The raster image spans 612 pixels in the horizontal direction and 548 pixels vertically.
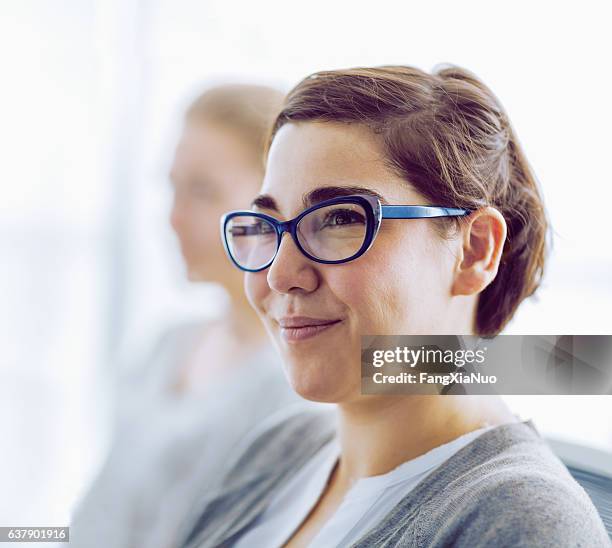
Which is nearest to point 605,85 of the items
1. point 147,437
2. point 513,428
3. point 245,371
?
point 513,428

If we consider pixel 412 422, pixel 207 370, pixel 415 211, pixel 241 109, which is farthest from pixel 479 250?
pixel 207 370

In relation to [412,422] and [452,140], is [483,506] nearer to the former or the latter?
[412,422]

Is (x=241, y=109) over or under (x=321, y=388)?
over

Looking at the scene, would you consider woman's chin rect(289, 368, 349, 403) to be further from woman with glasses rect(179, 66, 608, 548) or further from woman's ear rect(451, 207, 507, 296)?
woman's ear rect(451, 207, 507, 296)

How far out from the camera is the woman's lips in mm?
657

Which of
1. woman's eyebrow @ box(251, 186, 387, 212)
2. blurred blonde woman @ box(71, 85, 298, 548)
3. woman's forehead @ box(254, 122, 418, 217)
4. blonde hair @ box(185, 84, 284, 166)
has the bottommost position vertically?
blurred blonde woman @ box(71, 85, 298, 548)

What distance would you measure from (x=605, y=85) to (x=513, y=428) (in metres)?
0.35

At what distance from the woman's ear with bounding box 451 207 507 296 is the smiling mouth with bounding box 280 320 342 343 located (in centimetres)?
12

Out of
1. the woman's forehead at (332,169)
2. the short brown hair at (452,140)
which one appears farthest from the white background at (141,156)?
the woman's forehead at (332,169)

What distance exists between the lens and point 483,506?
534 mm

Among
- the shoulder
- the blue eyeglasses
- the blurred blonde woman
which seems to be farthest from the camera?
the blurred blonde woman

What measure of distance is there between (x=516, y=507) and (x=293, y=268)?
0.91 feet

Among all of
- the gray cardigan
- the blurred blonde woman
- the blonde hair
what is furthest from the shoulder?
the blonde hair

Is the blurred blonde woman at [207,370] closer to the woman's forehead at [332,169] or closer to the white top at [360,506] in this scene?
the white top at [360,506]
